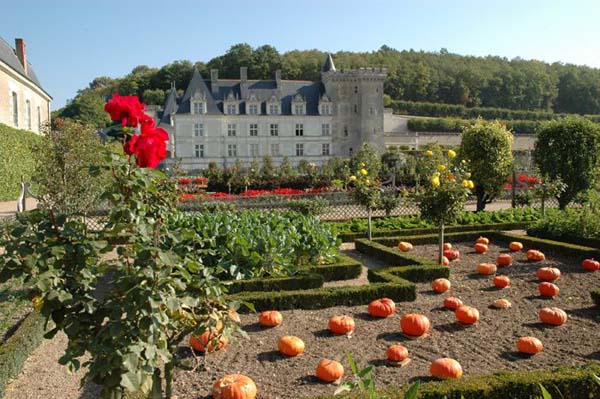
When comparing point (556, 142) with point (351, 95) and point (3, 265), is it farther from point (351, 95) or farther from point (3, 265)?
point (351, 95)

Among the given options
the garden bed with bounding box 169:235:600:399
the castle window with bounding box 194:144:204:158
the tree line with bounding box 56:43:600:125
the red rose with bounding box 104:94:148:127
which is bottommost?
the garden bed with bounding box 169:235:600:399

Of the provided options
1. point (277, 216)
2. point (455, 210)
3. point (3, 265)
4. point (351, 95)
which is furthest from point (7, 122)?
point (351, 95)

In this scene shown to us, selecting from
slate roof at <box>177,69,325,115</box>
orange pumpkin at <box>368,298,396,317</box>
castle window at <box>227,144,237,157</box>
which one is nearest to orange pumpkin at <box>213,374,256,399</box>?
orange pumpkin at <box>368,298,396,317</box>

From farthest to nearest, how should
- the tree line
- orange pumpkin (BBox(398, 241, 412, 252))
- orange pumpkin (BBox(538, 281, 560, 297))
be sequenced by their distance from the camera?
the tree line → orange pumpkin (BBox(398, 241, 412, 252)) → orange pumpkin (BBox(538, 281, 560, 297))

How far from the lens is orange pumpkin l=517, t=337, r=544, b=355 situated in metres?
4.95

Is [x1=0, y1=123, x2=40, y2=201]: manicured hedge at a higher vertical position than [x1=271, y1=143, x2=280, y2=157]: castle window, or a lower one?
lower

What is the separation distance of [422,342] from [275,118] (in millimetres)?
41397

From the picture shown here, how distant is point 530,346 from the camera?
495cm

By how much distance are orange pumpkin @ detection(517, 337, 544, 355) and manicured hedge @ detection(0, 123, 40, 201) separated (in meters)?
18.8

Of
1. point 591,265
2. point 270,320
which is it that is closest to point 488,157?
point 591,265

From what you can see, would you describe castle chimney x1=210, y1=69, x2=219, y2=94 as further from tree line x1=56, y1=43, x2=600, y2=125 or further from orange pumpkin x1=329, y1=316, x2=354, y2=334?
orange pumpkin x1=329, y1=316, x2=354, y2=334

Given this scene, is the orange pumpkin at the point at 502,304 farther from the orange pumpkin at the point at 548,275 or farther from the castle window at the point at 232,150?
the castle window at the point at 232,150

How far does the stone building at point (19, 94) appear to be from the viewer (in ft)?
75.4

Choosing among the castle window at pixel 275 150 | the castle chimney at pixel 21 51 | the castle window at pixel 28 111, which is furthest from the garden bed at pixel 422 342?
the castle window at pixel 275 150
